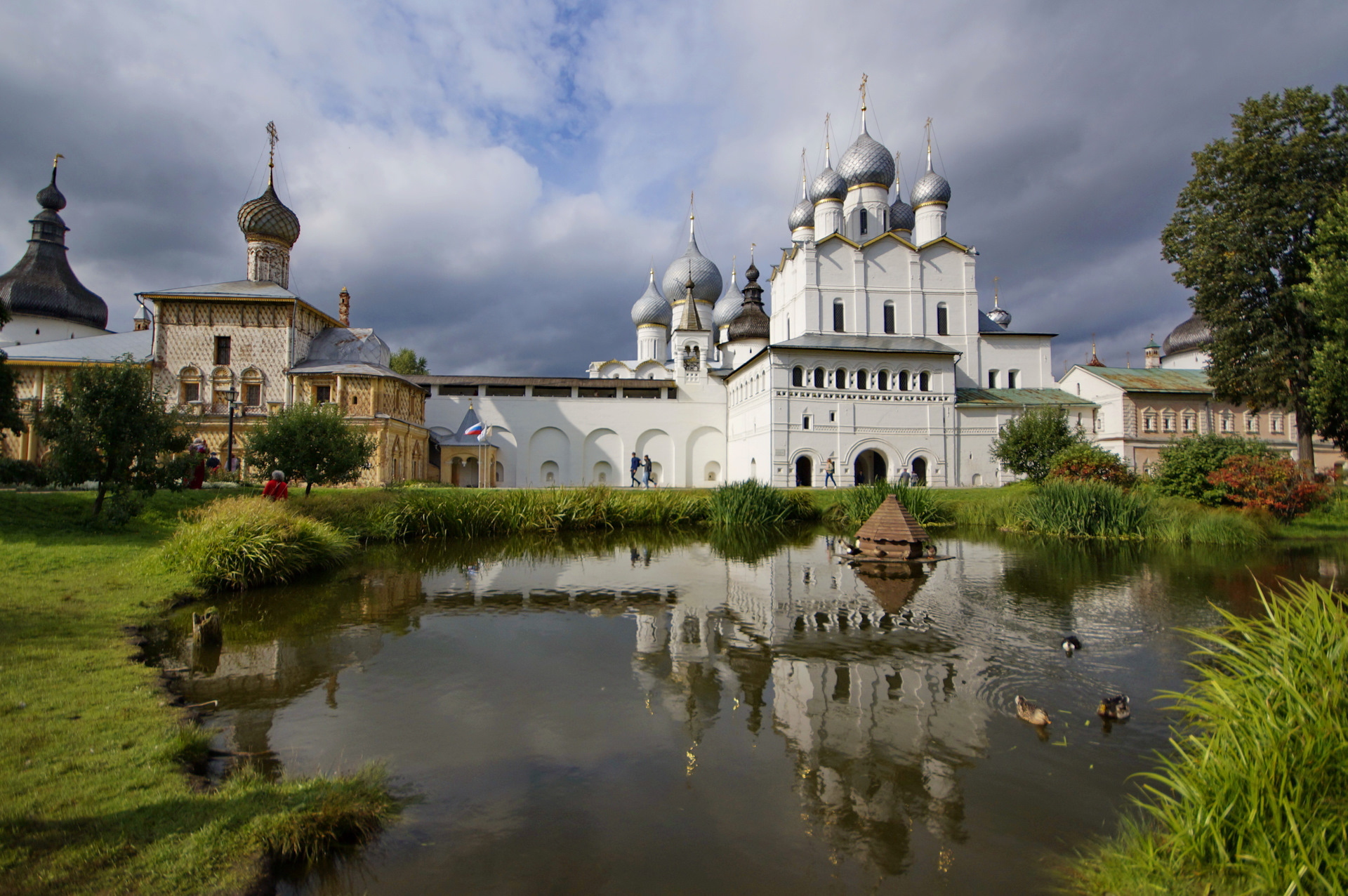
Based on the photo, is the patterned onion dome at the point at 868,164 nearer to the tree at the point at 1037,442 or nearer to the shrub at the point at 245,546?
the tree at the point at 1037,442

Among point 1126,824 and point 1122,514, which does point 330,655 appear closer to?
point 1126,824

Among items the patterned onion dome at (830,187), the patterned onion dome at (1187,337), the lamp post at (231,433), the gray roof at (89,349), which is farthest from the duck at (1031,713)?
the patterned onion dome at (1187,337)

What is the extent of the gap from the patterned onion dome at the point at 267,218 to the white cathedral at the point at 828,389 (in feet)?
29.4

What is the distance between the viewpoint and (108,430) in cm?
1181

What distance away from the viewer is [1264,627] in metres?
3.21

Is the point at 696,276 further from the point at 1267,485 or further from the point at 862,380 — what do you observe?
the point at 1267,485

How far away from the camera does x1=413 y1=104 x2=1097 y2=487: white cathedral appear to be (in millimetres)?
30672

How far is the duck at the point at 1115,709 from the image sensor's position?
4.88 meters

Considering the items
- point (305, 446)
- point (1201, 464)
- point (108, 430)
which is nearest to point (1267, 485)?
point (1201, 464)

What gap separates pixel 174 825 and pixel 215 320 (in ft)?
101

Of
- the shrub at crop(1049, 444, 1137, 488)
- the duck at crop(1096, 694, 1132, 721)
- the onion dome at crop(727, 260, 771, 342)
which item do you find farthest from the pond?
the onion dome at crop(727, 260, 771, 342)

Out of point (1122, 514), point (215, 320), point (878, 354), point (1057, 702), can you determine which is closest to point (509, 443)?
point (215, 320)

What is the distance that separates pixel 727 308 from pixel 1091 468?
31.5m

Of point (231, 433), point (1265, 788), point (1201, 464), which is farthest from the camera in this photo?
point (231, 433)
